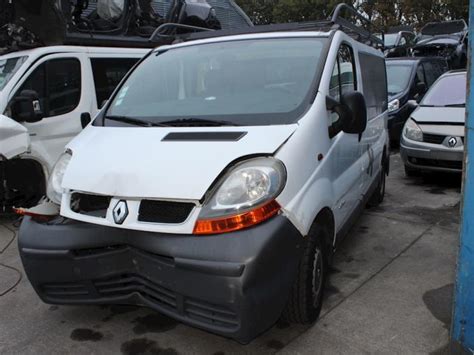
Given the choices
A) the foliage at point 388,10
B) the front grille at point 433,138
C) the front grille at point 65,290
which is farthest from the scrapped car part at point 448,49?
the front grille at point 65,290

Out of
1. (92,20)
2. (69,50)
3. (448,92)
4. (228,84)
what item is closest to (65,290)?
(228,84)

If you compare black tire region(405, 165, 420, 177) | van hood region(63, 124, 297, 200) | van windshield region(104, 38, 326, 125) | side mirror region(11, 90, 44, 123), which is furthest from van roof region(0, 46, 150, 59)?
black tire region(405, 165, 420, 177)

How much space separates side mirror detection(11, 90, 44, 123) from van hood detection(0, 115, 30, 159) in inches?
10.3

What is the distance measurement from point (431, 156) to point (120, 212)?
15.8 feet

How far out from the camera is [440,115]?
20.9 ft

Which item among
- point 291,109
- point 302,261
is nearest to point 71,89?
point 291,109

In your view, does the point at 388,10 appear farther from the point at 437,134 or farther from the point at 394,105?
the point at 437,134

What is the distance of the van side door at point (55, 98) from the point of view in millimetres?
5227

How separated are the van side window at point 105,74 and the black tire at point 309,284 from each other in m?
3.95

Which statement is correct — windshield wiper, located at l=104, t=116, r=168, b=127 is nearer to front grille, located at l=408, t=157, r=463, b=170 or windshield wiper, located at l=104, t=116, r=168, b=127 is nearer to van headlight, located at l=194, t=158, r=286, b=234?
van headlight, located at l=194, t=158, r=286, b=234

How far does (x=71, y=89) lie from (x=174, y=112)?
2.96 metres

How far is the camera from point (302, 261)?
273cm

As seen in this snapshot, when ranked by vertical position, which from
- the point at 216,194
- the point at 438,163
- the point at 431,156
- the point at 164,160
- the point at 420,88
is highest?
the point at 164,160

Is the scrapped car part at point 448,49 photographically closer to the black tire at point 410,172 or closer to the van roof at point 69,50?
the black tire at point 410,172
